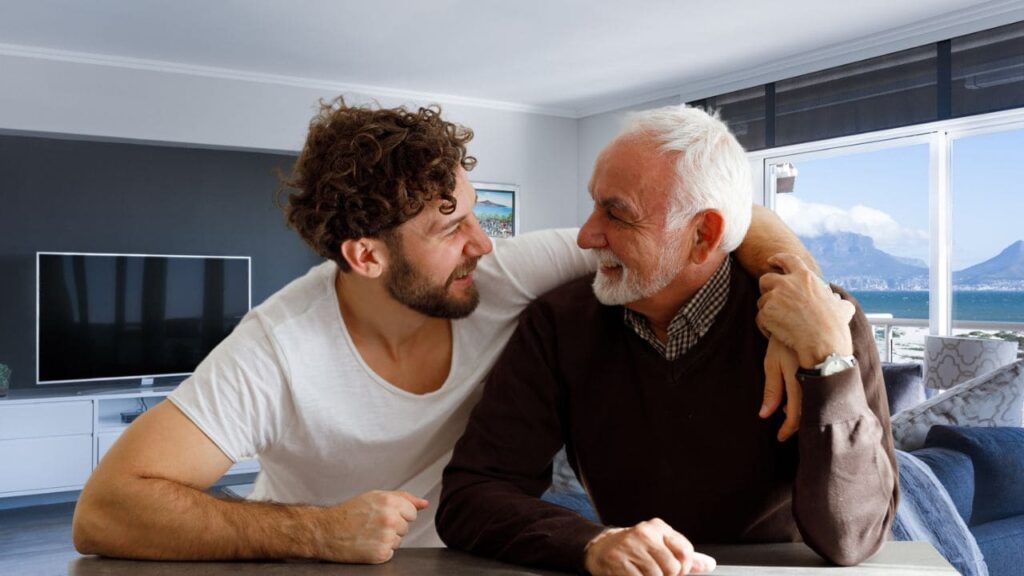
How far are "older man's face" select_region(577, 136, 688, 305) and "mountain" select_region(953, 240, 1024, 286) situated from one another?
5.23m

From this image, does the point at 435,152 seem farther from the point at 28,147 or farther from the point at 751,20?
the point at 28,147

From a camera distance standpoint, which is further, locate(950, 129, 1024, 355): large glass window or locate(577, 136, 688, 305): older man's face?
locate(950, 129, 1024, 355): large glass window

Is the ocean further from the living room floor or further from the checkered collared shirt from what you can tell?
the living room floor

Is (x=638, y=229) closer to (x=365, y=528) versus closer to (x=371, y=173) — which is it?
(x=371, y=173)

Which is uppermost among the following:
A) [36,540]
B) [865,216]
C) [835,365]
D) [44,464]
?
[865,216]

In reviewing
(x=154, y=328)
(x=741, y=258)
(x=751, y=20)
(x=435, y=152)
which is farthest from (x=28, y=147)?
(x=741, y=258)

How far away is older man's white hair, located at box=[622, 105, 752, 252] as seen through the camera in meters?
1.51

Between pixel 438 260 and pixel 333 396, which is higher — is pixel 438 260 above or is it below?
above

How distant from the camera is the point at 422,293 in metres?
1.64

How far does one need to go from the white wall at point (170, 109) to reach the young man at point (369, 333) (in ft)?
16.7

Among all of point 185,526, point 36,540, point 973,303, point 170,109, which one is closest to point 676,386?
point 185,526

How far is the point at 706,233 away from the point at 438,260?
485 mm

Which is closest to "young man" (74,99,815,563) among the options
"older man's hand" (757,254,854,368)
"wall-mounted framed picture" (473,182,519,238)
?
"older man's hand" (757,254,854,368)

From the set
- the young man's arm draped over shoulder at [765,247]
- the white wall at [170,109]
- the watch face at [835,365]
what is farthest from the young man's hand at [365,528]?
the white wall at [170,109]
